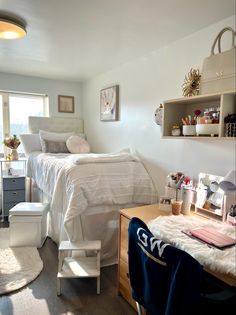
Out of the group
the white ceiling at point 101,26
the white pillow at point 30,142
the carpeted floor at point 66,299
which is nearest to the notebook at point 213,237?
the carpeted floor at point 66,299

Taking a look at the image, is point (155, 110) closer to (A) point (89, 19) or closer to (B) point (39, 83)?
(A) point (89, 19)

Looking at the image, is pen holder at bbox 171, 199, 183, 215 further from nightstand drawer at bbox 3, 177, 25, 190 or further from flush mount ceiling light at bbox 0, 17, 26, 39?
nightstand drawer at bbox 3, 177, 25, 190

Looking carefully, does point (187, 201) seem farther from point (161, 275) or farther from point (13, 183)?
point (13, 183)

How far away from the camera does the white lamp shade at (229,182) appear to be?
5.43 ft

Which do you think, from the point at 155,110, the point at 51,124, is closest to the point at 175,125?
the point at 155,110

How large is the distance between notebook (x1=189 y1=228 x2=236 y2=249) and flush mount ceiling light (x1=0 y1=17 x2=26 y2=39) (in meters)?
1.93

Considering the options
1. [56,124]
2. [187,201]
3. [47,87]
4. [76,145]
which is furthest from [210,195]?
[47,87]

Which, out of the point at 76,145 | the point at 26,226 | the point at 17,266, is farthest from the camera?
the point at 76,145

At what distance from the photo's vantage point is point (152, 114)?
254 centimetres

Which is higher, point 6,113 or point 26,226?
point 6,113

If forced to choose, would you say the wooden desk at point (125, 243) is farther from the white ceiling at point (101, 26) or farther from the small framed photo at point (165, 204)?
the white ceiling at point (101, 26)

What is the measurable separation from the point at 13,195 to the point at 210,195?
2.71 meters

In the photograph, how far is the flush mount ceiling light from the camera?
1820 mm

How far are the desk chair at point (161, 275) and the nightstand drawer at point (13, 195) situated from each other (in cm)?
266
